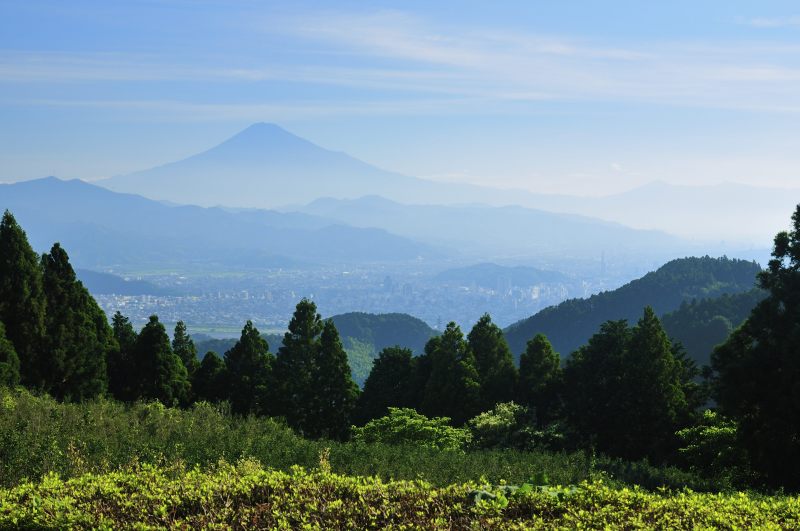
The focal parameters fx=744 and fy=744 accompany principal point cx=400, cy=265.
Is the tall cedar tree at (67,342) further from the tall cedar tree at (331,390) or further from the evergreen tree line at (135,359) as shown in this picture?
the tall cedar tree at (331,390)

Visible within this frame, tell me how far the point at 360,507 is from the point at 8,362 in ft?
59.9

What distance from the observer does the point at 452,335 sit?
28.0 m

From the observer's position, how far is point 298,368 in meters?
27.7

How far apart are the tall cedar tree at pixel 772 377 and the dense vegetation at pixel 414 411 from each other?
0.03 m

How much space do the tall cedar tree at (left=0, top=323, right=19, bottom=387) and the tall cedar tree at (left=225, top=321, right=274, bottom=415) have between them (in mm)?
9347

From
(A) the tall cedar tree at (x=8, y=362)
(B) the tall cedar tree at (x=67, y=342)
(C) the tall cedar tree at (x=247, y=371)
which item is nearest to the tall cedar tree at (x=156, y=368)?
(B) the tall cedar tree at (x=67, y=342)

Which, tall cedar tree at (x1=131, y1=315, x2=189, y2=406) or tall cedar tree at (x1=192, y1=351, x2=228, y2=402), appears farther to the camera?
tall cedar tree at (x1=192, y1=351, x2=228, y2=402)

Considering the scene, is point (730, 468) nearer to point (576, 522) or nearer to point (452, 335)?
point (576, 522)

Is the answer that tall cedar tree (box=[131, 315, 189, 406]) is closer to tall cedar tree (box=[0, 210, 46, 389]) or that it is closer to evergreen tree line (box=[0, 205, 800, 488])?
evergreen tree line (box=[0, 205, 800, 488])

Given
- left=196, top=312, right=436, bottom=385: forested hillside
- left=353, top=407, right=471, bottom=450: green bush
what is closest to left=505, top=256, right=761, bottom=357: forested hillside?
left=196, top=312, right=436, bottom=385: forested hillside

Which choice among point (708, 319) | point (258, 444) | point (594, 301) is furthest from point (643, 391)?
point (594, 301)

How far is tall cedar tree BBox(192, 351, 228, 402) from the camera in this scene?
99.1 ft

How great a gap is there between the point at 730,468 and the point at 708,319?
6555cm

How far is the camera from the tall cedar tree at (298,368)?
2716cm
